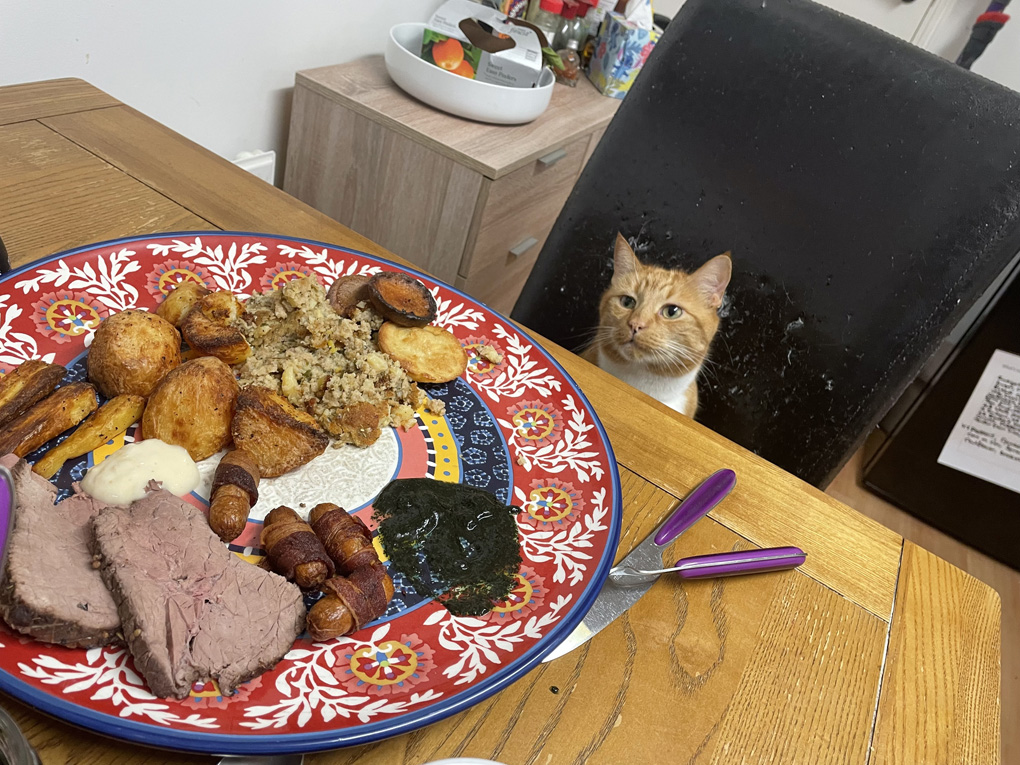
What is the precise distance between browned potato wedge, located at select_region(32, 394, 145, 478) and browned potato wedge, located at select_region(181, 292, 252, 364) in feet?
0.28

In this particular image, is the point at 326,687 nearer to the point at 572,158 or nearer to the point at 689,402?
the point at 689,402

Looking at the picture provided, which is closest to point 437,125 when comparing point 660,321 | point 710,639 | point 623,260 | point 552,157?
point 552,157

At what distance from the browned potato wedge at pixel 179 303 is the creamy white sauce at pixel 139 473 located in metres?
0.18

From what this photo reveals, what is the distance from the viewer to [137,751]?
0.47 m

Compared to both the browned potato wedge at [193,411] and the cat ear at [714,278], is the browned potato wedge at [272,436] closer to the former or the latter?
the browned potato wedge at [193,411]

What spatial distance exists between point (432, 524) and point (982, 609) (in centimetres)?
59

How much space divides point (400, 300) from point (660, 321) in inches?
20.7

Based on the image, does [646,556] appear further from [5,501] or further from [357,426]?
[5,501]

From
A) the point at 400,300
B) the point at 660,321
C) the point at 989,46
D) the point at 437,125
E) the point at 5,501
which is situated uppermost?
the point at 989,46

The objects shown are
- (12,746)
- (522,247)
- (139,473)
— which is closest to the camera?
(12,746)

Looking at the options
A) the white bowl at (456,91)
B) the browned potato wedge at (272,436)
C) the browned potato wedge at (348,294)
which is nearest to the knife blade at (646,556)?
the browned potato wedge at (272,436)

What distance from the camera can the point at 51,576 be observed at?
0.48m

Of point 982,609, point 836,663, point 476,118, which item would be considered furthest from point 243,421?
point 476,118

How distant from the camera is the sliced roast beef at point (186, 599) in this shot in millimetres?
477
